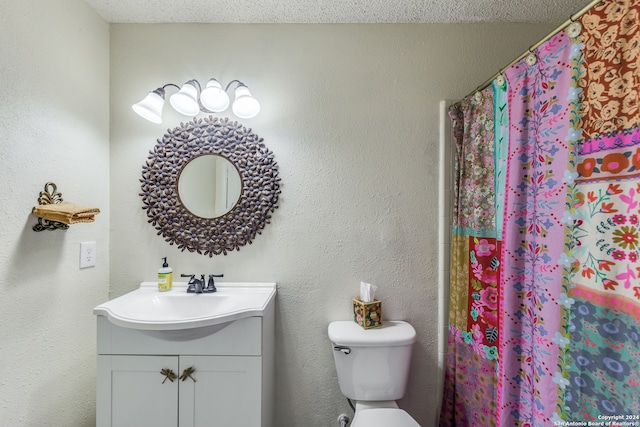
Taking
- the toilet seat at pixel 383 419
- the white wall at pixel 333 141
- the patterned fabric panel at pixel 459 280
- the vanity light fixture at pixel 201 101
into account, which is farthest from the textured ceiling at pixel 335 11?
the toilet seat at pixel 383 419

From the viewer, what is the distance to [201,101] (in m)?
1.46

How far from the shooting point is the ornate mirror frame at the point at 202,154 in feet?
5.10

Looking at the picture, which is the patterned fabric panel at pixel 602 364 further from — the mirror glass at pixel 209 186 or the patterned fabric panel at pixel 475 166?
the mirror glass at pixel 209 186

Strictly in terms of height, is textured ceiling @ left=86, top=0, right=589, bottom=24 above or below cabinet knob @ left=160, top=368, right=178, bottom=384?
above

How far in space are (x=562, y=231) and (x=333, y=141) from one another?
1.09m

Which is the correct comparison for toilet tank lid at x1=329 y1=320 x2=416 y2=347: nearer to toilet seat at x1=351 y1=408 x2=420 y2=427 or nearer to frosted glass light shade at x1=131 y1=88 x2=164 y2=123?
toilet seat at x1=351 y1=408 x2=420 y2=427

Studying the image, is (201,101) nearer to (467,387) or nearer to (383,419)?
(383,419)

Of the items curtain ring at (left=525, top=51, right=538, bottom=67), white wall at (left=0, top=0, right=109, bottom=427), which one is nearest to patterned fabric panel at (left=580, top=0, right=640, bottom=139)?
curtain ring at (left=525, top=51, right=538, bottom=67)

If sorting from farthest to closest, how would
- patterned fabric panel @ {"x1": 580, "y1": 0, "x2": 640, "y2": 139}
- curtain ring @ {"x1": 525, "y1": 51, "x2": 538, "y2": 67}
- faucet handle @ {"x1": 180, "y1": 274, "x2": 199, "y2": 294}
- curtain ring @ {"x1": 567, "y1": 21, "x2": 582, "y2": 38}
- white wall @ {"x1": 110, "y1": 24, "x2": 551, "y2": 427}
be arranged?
white wall @ {"x1": 110, "y1": 24, "x2": 551, "y2": 427}, faucet handle @ {"x1": 180, "y1": 274, "x2": 199, "y2": 294}, curtain ring @ {"x1": 525, "y1": 51, "x2": 538, "y2": 67}, curtain ring @ {"x1": 567, "y1": 21, "x2": 582, "y2": 38}, patterned fabric panel @ {"x1": 580, "y1": 0, "x2": 640, "y2": 139}

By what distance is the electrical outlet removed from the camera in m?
1.40

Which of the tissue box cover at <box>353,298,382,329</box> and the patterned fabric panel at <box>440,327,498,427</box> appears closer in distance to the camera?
the patterned fabric panel at <box>440,327,498,427</box>

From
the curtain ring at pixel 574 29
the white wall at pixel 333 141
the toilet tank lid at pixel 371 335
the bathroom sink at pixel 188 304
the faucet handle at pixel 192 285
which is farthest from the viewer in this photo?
the white wall at pixel 333 141

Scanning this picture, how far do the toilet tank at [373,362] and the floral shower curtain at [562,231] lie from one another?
0.34 m

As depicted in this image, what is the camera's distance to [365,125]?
160 cm
